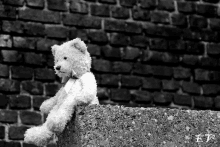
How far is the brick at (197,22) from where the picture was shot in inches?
207

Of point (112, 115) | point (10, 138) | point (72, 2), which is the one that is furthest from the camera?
point (72, 2)

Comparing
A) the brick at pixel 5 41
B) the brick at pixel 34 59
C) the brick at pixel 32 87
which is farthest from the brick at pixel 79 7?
the brick at pixel 32 87

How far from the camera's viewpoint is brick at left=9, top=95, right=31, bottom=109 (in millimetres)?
4574

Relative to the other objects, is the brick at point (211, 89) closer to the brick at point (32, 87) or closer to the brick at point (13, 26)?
the brick at point (32, 87)

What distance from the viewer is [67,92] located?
2787mm

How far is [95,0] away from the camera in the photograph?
16.4ft

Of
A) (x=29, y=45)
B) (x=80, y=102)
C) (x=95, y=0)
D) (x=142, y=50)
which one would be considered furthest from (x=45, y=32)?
(x=80, y=102)

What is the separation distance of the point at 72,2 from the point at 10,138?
1.22m

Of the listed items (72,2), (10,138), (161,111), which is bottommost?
(10,138)

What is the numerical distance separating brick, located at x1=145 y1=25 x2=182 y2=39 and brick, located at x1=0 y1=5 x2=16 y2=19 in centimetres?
115

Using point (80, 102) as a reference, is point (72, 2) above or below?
above

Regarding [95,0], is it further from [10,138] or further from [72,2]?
[10,138]

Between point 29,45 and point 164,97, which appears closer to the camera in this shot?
point 29,45

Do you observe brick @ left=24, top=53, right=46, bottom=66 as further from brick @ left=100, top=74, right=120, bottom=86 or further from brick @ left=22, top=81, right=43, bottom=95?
brick @ left=100, top=74, right=120, bottom=86
